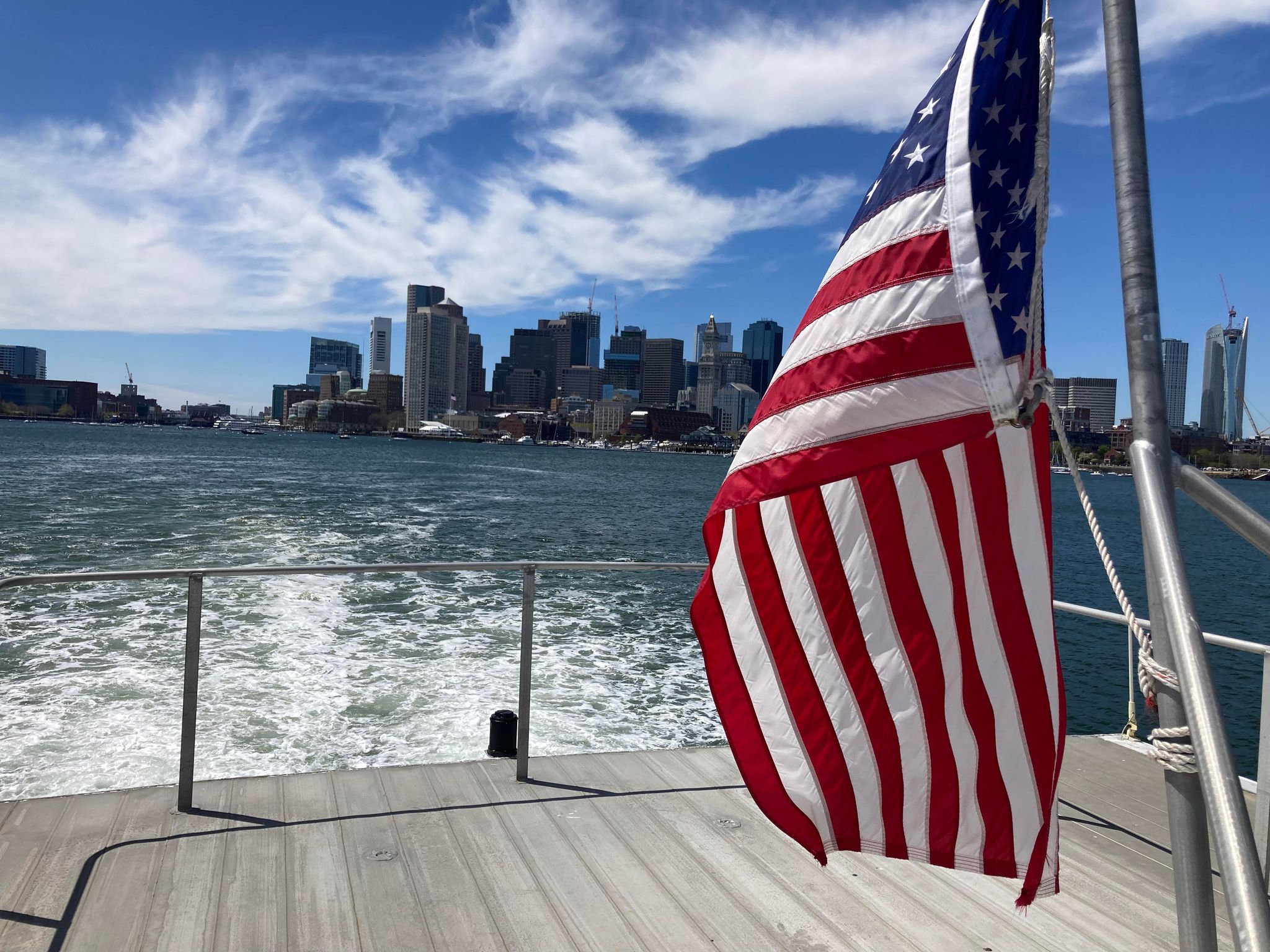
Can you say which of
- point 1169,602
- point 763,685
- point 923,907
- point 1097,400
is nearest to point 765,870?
point 923,907

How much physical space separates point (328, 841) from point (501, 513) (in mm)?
29004

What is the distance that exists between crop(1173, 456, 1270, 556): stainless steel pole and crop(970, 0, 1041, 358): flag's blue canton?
0.59 metres

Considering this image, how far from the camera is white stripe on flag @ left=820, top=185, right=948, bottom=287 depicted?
1.95 m

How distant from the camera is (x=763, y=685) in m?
2.20

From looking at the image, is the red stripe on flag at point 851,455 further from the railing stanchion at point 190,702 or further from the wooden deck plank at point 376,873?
the railing stanchion at point 190,702

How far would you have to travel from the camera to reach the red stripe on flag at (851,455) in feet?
6.28

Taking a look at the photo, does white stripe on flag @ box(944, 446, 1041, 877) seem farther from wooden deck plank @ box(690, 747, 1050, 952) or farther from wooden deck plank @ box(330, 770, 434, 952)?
wooden deck plank @ box(330, 770, 434, 952)

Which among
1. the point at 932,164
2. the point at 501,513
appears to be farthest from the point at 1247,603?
the point at 932,164

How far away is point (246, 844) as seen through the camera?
337cm

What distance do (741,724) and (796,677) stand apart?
0.19 m

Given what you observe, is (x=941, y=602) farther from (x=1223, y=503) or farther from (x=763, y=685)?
(x=1223, y=503)

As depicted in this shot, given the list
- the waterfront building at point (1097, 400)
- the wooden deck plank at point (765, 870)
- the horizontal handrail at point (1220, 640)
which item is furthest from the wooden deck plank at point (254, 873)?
the waterfront building at point (1097, 400)

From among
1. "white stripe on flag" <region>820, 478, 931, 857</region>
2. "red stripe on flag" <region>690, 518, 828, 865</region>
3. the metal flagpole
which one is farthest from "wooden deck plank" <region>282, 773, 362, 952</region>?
the metal flagpole

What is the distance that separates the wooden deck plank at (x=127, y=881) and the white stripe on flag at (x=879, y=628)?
2433 mm
